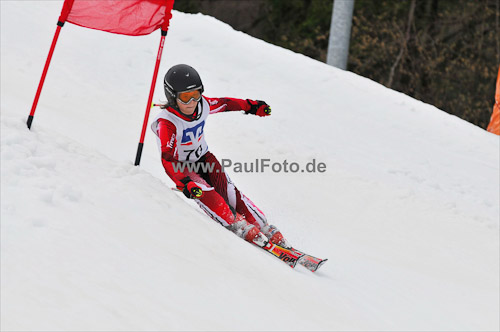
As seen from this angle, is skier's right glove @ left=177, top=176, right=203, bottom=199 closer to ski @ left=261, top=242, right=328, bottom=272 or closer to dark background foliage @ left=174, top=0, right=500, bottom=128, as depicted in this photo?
ski @ left=261, top=242, right=328, bottom=272

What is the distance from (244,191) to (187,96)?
7.23 feet

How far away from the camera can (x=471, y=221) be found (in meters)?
6.64

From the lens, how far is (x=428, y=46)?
694 inches

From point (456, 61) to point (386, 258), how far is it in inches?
503

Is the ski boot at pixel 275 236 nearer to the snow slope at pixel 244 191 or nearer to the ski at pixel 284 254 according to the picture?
the ski at pixel 284 254

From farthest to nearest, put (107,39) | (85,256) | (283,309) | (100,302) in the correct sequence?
1. (107,39)
2. (283,309)
3. (85,256)
4. (100,302)

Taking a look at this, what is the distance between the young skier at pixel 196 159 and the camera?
4547 millimetres

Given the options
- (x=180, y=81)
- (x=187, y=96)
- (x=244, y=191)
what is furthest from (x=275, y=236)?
(x=244, y=191)

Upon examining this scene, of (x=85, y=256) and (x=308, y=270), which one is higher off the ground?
(x=85, y=256)

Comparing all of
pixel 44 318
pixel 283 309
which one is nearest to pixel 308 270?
pixel 283 309

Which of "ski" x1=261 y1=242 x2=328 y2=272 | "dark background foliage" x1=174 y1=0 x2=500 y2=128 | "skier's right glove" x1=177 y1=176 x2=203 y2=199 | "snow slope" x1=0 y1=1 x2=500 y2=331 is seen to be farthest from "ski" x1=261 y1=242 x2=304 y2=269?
"dark background foliage" x1=174 y1=0 x2=500 y2=128

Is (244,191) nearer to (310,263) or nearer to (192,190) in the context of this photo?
(310,263)

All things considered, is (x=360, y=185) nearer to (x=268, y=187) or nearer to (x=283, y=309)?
(x=268, y=187)

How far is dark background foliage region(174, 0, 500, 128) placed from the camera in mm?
16859
